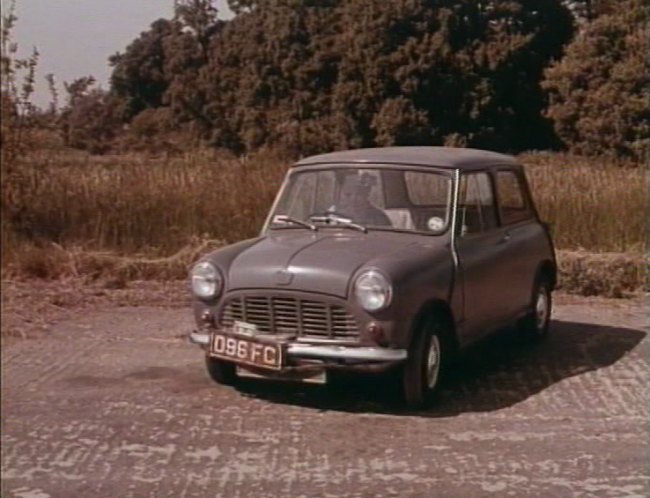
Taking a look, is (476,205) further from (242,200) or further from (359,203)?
(242,200)

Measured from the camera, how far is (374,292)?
5059 millimetres

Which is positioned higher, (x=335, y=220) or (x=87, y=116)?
(x=87, y=116)

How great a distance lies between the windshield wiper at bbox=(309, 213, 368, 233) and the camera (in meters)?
5.81

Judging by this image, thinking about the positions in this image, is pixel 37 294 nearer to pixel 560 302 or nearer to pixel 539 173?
pixel 560 302

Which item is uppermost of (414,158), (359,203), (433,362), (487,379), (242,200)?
(414,158)

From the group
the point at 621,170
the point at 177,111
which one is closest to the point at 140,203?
the point at 177,111

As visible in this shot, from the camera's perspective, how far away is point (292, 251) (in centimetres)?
541

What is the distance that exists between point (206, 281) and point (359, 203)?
3.50ft

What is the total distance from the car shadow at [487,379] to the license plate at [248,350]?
1.35 ft

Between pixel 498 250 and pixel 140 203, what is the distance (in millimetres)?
2538

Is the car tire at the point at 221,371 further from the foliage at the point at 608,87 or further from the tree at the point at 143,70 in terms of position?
the foliage at the point at 608,87

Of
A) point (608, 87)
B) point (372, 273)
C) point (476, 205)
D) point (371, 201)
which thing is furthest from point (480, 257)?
point (608, 87)

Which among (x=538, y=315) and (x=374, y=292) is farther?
(x=538, y=315)

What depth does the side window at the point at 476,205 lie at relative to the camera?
600cm
